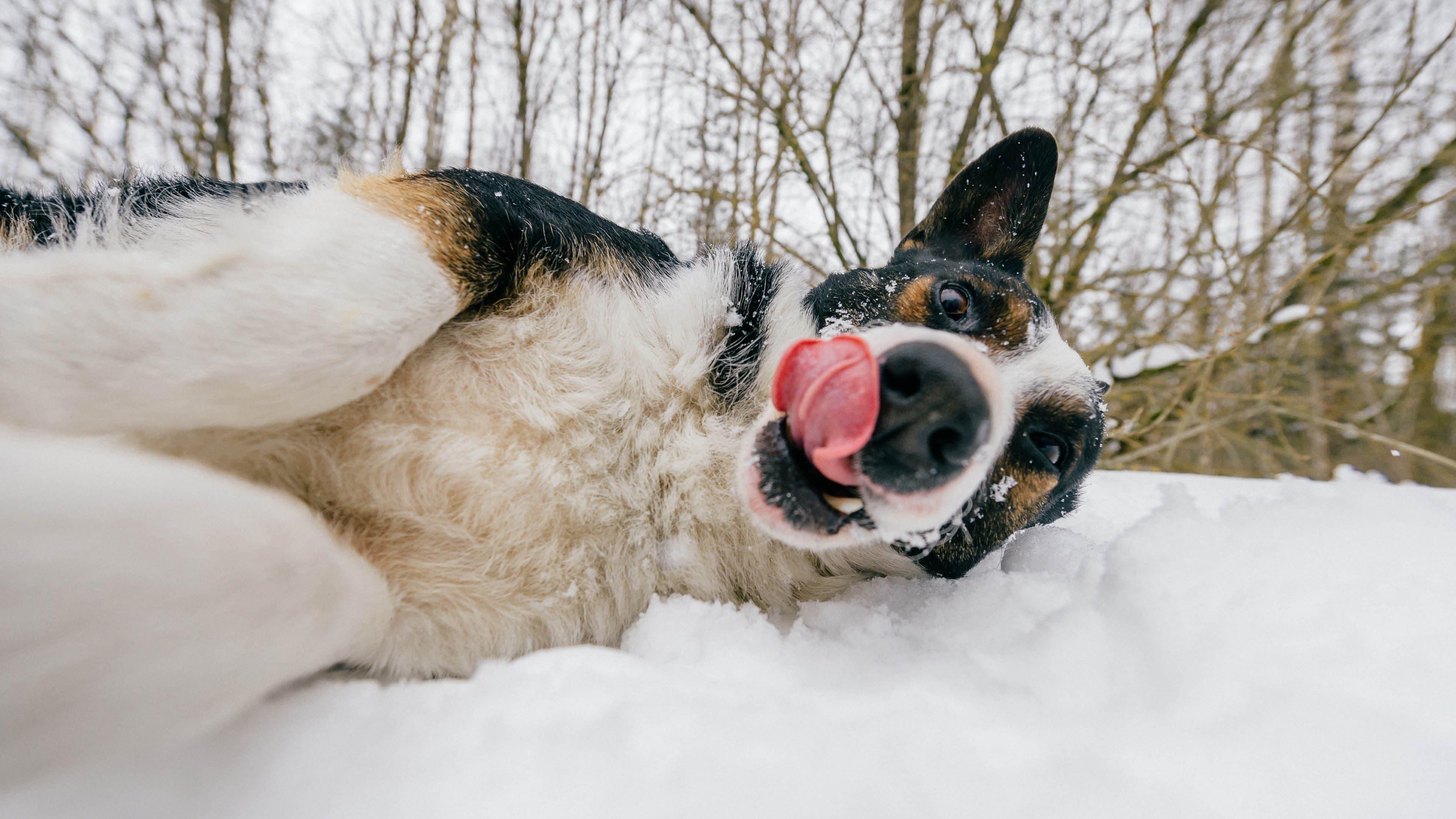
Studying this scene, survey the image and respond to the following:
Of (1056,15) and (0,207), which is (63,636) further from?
(1056,15)

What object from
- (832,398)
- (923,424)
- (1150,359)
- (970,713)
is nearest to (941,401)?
(923,424)

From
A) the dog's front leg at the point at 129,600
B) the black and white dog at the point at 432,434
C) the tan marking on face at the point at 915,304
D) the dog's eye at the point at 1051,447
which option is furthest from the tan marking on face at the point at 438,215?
the dog's eye at the point at 1051,447

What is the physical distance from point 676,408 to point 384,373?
2.20ft

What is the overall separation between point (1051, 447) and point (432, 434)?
1.62m

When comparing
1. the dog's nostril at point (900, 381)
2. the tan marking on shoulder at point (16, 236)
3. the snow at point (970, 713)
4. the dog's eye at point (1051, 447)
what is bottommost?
the snow at point (970, 713)

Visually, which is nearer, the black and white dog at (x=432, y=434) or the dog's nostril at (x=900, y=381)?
the black and white dog at (x=432, y=434)

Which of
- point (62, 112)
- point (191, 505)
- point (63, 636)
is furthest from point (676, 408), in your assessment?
point (62, 112)

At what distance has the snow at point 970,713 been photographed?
82cm

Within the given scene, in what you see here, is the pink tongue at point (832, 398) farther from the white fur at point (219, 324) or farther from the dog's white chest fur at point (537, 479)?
the white fur at point (219, 324)

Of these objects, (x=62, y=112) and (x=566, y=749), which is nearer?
(x=566, y=749)

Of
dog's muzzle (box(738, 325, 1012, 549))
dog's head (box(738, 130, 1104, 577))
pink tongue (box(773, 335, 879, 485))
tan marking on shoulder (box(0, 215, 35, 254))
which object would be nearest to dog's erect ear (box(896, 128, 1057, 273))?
dog's head (box(738, 130, 1104, 577))

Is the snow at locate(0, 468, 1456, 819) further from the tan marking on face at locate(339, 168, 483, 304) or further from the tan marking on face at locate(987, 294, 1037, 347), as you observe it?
the tan marking on face at locate(339, 168, 483, 304)

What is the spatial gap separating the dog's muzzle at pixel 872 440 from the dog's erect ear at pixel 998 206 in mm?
1126

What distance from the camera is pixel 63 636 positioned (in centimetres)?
77
